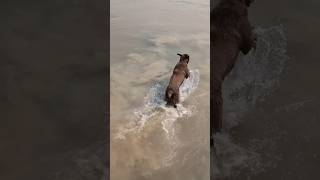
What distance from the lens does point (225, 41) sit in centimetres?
274

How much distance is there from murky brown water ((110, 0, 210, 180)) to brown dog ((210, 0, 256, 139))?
0.04 metres

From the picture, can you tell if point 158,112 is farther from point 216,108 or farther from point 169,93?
point 216,108

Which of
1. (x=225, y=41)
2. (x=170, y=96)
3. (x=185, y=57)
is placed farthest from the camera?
(x=225, y=41)

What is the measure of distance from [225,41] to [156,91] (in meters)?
0.47

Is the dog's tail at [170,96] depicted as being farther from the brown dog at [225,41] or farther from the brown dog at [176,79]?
the brown dog at [225,41]

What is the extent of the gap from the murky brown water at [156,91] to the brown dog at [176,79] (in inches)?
1.3

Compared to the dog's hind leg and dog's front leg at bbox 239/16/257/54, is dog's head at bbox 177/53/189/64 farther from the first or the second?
dog's front leg at bbox 239/16/257/54

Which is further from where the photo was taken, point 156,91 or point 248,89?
point 248,89

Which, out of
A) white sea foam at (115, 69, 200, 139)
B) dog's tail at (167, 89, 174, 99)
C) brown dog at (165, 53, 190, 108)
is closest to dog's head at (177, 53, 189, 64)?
brown dog at (165, 53, 190, 108)

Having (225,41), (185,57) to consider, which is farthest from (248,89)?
(185,57)

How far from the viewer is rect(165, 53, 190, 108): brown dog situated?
2.47 meters

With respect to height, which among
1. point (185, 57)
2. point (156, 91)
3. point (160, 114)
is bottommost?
point (160, 114)

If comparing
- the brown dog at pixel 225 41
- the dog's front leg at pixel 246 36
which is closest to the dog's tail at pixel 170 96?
the brown dog at pixel 225 41
